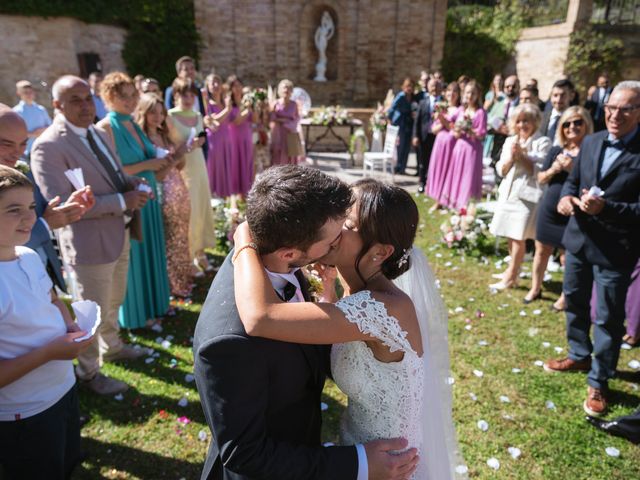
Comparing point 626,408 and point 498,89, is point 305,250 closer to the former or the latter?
point 626,408

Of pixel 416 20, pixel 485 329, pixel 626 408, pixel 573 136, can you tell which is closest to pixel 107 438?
pixel 485 329

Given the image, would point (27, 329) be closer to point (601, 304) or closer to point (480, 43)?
point (601, 304)

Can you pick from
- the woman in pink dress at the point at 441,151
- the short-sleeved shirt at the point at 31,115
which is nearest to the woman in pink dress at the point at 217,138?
the short-sleeved shirt at the point at 31,115

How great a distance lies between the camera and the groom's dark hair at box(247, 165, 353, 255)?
1393 mm

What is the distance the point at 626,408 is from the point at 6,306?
433cm

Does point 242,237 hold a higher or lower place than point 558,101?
lower

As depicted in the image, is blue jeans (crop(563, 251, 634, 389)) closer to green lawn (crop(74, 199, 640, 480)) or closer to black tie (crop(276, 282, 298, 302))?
green lawn (crop(74, 199, 640, 480))

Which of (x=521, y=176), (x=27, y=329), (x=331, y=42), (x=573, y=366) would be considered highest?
(x=331, y=42)

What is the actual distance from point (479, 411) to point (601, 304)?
128 centimetres

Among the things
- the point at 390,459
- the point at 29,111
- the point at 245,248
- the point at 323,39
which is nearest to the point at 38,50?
the point at 29,111

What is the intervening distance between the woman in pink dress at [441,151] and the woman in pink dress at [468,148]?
0.65 feet

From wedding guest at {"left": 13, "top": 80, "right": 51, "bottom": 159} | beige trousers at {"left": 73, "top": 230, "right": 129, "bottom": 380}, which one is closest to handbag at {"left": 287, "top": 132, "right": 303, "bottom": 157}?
wedding guest at {"left": 13, "top": 80, "right": 51, "bottom": 159}

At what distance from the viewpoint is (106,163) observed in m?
3.47

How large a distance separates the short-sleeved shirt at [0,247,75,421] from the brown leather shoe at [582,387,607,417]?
12.2 ft
